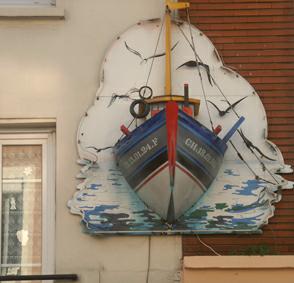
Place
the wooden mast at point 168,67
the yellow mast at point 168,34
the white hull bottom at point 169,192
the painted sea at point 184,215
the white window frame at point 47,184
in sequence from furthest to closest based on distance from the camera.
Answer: the white window frame at point 47,184 → the yellow mast at point 168,34 → the painted sea at point 184,215 → the wooden mast at point 168,67 → the white hull bottom at point 169,192

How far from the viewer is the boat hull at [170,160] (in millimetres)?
8586

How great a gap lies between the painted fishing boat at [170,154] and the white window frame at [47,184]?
0.94m

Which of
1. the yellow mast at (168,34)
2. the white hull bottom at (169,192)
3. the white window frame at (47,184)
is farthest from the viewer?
the white window frame at (47,184)

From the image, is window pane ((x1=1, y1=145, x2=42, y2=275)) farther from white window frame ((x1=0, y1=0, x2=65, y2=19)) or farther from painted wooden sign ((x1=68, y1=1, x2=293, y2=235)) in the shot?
white window frame ((x1=0, y1=0, x2=65, y2=19))

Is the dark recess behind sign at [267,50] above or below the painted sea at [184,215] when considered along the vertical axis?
above

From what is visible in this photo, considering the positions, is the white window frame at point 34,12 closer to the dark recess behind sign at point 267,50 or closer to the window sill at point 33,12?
the window sill at point 33,12

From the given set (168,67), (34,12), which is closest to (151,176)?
(168,67)

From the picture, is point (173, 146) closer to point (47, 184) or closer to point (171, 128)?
point (171, 128)

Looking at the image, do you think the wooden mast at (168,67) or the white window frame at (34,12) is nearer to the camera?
the wooden mast at (168,67)

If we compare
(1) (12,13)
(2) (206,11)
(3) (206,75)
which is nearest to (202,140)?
(3) (206,75)

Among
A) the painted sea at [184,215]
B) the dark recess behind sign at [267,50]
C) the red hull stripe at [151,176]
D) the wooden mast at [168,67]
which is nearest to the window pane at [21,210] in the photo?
the painted sea at [184,215]

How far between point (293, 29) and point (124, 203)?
2789 millimetres

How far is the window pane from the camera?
30.6 ft

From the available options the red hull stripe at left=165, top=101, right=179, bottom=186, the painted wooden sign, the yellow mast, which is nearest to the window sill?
the painted wooden sign
